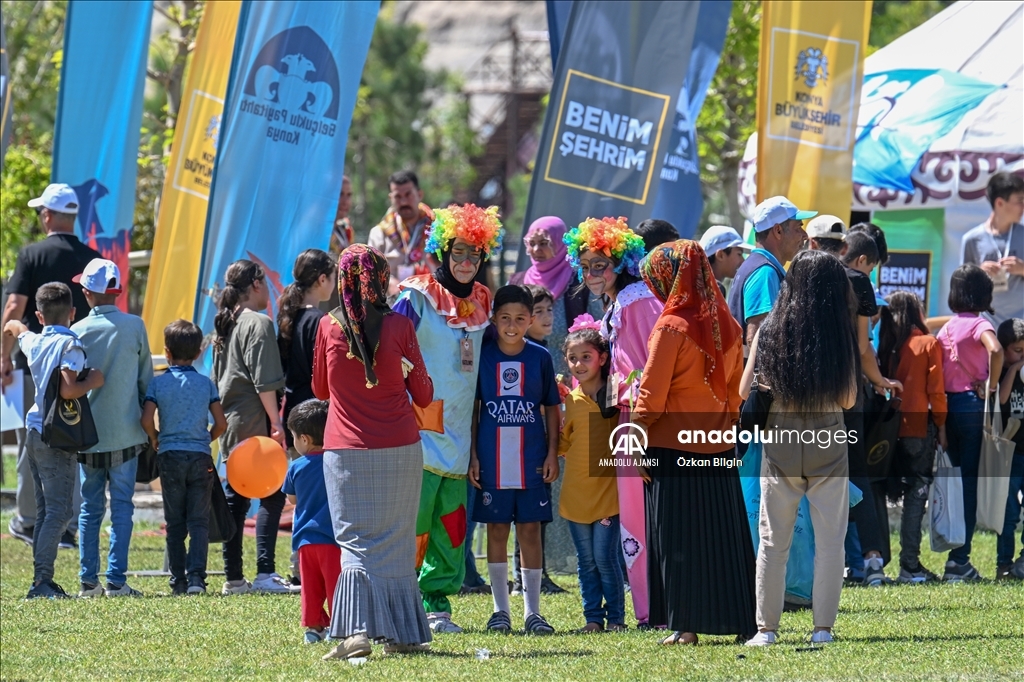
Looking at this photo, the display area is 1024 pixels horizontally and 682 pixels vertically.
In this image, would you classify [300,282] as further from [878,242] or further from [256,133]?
[878,242]

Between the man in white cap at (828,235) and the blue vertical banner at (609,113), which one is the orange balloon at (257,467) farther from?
the man in white cap at (828,235)

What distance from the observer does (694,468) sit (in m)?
7.01

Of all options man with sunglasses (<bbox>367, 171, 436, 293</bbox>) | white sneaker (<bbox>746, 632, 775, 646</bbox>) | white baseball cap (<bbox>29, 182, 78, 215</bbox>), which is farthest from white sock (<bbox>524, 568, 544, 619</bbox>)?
white baseball cap (<bbox>29, 182, 78, 215</bbox>)

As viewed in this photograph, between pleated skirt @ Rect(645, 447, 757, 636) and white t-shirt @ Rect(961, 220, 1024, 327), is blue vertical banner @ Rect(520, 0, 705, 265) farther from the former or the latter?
pleated skirt @ Rect(645, 447, 757, 636)

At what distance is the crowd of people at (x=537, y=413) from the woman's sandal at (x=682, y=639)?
0.05ft

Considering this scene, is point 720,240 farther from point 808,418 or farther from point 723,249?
point 808,418

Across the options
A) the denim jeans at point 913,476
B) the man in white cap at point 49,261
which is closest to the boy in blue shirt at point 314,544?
the man in white cap at point 49,261

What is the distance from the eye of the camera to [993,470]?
9555mm

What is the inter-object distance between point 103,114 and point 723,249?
203 inches

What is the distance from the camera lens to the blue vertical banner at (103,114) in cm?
1159

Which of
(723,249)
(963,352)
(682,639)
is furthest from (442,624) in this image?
(963,352)

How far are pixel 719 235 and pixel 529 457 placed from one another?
8.26 feet

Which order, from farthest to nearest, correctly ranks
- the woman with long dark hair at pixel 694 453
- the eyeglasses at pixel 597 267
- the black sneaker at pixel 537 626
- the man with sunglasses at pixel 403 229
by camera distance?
the man with sunglasses at pixel 403 229 < the eyeglasses at pixel 597 267 < the black sneaker at pixel 537 626 < the woman with long dark hair at pixel 694 453

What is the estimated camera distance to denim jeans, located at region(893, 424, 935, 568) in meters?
9.58
